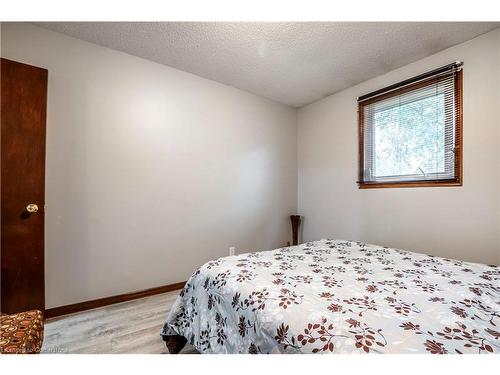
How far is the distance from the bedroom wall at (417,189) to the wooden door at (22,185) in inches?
113

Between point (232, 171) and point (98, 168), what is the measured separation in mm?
1389

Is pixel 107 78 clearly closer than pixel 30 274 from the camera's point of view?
No

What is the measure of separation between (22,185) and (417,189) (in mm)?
3220

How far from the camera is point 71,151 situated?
1.95 m

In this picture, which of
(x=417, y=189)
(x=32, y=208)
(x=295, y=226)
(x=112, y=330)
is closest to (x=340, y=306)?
(x=112, y=330)

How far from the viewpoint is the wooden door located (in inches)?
61.1

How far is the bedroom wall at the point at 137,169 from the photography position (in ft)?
6.24

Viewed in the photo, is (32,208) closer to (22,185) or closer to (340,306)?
(22,185)

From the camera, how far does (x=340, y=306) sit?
90 centimetres

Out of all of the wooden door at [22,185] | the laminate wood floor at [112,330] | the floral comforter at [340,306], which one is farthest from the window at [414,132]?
the wooden door at [22,185]
